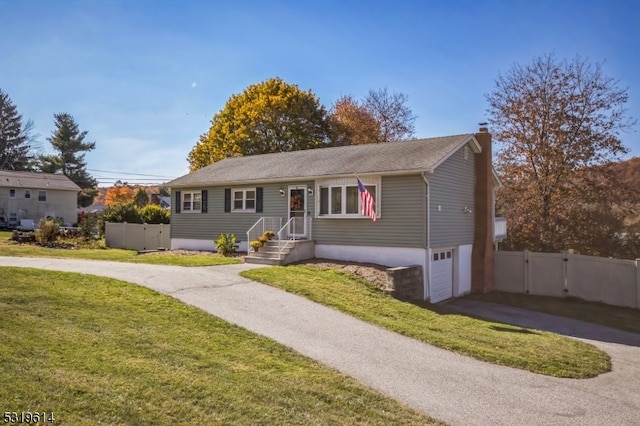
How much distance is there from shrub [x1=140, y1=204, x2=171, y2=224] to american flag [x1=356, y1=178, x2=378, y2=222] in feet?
57.0

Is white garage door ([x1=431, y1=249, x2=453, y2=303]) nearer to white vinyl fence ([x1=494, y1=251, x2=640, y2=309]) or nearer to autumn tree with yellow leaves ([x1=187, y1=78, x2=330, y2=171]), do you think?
white vinyl fence ([x1=494, y1=251, x2=640, y2=309])

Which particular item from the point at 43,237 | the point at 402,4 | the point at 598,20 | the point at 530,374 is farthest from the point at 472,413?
the point at 43,237

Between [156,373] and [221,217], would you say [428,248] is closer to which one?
[221,217]

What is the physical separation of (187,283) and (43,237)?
1622 cm

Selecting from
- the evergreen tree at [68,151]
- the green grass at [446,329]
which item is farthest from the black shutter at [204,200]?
the evergreen tree at [68,151]

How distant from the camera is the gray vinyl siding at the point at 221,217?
64.5 feet

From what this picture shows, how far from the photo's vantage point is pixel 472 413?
609 centimetres

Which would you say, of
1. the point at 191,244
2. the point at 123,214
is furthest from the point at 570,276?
the point at 123,214

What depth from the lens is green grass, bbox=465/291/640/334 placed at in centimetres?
1558

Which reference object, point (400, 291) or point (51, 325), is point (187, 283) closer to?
point (51, 325)

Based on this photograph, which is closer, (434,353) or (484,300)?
(434,353)

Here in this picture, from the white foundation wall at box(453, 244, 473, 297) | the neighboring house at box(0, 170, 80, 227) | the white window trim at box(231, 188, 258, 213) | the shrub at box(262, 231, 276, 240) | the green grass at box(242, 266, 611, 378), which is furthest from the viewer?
the neighboring house at box(0, 170, 80, 227)

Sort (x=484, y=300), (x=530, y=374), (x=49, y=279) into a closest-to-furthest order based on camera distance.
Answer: (x=530, y=374)
(x=49, y=279)
(x=484, y=300)

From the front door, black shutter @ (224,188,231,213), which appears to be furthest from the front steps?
black shutter @ (224,188,231,213)
